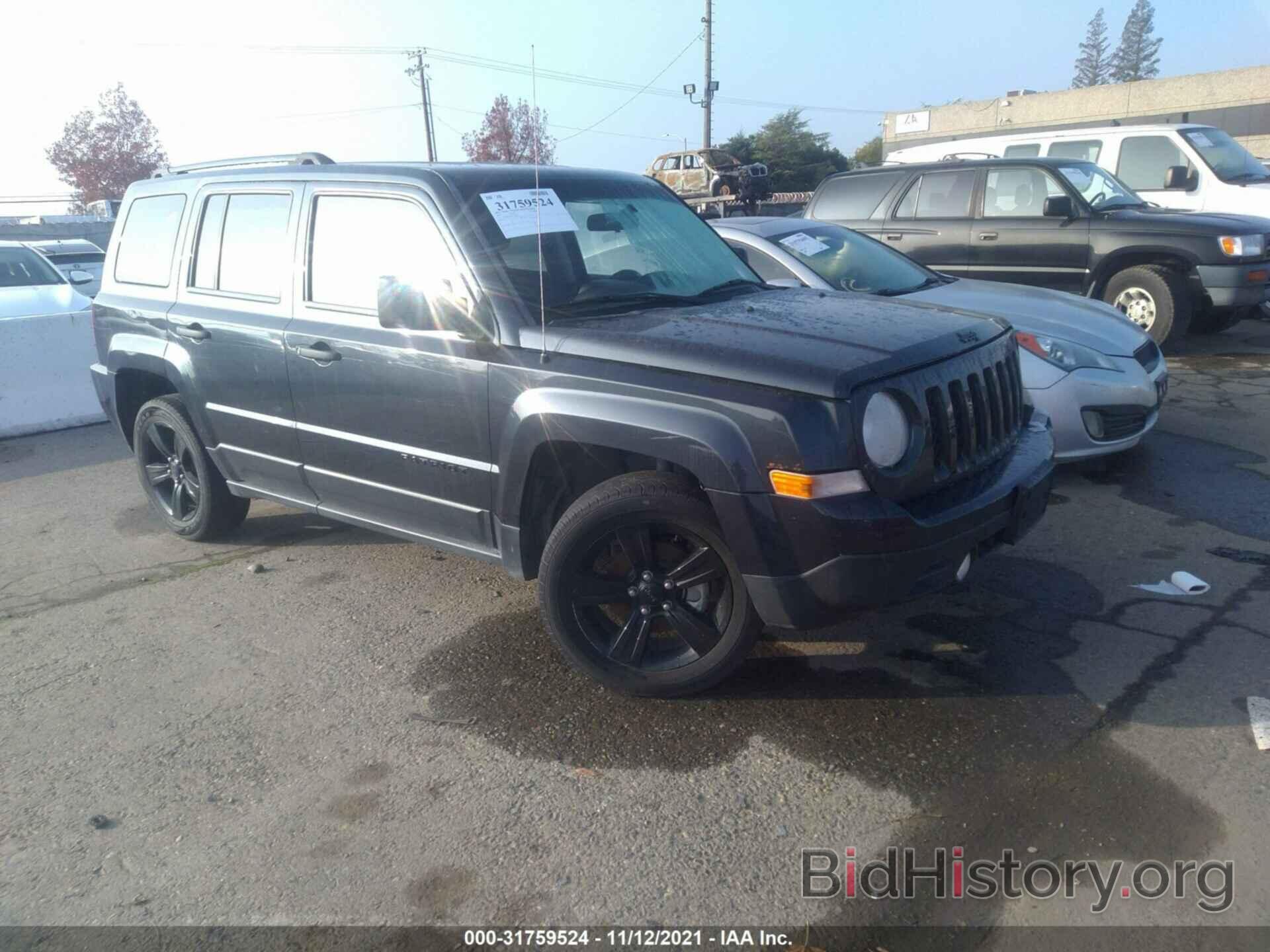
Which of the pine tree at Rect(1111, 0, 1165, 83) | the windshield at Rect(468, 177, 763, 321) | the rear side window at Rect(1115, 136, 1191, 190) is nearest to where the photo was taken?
the windshield at Rect(468, 177, 763, 321)

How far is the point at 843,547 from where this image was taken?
299 centimetres

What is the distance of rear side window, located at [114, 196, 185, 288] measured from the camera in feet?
16.8

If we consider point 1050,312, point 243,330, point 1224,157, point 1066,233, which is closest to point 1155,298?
point 1066,233

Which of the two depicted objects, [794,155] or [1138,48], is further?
[1138,48]

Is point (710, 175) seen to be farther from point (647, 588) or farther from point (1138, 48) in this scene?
point (1138, 48)

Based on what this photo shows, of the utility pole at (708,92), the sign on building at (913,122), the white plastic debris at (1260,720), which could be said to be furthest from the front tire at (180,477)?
the sign on building at (913,122)

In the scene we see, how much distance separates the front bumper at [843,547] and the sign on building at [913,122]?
49.0 m

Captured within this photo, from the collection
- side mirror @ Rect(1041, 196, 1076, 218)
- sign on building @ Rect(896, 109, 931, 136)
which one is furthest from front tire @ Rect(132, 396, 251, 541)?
sign on building @ Rect(896, 109, 931, 136)

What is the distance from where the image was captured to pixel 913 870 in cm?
266

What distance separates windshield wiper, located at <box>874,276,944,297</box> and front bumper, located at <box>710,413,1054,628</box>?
3.02m

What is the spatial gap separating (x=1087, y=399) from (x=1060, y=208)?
4.16 metres

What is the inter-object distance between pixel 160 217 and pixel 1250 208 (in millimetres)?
10497

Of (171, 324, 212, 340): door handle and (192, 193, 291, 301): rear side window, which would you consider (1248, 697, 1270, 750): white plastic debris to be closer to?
(192, 193, 291, 301): rear side window

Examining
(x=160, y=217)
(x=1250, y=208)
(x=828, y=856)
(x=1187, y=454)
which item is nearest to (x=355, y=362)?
(x=160, y=217)
